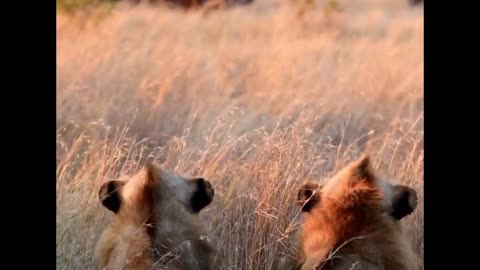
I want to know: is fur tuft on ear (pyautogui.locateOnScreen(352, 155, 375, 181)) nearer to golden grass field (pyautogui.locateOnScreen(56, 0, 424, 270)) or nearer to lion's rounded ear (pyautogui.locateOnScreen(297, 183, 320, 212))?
lion's rounded ear (pyautogui.locateOnScreen(297, 183, 320, 212))

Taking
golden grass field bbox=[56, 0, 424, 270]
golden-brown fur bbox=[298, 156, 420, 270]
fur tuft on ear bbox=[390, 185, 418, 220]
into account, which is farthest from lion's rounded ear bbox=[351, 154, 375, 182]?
golden grass field bbox=[56, 0, 424, 270]

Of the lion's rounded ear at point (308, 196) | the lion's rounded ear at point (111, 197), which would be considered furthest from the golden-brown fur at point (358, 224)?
the lion's rounded ear at point (111, 197)

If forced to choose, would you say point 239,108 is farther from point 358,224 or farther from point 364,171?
point 358,224

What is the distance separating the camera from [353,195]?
12.7ft

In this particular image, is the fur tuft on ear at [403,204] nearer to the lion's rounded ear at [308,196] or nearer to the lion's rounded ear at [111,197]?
the lion's rounded ear at [308,196]

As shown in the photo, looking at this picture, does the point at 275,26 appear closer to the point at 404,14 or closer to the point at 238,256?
the point at 404,14

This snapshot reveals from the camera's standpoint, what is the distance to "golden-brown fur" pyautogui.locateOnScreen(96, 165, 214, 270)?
3730mm

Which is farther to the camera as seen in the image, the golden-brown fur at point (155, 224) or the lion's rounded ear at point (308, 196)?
the lion's rounded ear at point (308, 196)

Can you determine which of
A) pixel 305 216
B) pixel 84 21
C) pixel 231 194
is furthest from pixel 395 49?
pixel 305 216

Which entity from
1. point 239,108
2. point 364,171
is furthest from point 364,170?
point 239,108

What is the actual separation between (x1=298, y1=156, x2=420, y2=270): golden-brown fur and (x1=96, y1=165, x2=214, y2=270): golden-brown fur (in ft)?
1.29

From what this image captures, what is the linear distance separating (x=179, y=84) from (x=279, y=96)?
0.86m

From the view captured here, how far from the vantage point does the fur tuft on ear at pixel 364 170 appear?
3916mm

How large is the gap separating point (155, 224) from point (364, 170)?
78 centimetres
